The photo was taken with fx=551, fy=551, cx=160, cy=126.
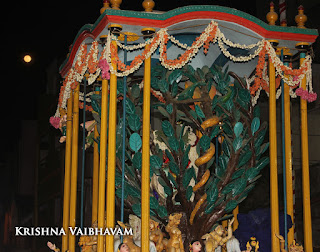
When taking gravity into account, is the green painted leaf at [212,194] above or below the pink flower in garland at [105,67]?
below

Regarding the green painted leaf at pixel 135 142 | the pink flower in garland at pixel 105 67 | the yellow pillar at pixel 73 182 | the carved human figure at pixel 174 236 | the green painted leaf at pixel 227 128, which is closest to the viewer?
the pink flower in garland at pixel 105 67

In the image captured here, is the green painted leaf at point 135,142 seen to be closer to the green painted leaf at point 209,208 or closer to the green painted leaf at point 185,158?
the green painted leaf at point 185,158

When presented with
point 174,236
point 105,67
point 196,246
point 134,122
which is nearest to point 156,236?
point 174,236

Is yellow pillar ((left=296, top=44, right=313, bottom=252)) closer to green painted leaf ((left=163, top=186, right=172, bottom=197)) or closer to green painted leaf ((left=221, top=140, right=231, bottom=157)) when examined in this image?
green painted leaf ((left=221, top=140, right=231, bottom=157))

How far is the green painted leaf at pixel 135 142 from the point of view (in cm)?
700

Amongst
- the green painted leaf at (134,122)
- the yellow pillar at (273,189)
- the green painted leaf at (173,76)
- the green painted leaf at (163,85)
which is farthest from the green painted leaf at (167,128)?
the yellow pillar at (273,189)

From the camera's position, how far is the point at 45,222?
17312 millimetres

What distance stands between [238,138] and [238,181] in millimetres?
576

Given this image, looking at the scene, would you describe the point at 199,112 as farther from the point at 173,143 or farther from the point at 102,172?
the point at 102,172

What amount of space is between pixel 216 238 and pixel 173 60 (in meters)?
2.35

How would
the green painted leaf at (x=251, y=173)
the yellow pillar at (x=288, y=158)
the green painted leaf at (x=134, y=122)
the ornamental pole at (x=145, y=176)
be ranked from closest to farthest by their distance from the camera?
1. the ornamental pole at (x=145, y=176)
2. the green painted leaf at (x=134, y=122)
3. the green painted leaf at (x=251, y=173)
4. the yellow pillar at (x=288, y=158)

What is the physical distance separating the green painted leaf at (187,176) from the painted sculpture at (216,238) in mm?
701

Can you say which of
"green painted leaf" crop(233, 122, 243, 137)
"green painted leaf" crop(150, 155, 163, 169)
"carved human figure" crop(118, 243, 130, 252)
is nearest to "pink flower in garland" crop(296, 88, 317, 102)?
"green painted leaf" crop(233, 122, 243, 137)

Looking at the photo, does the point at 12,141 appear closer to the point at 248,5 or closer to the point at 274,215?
the point at 248,5
